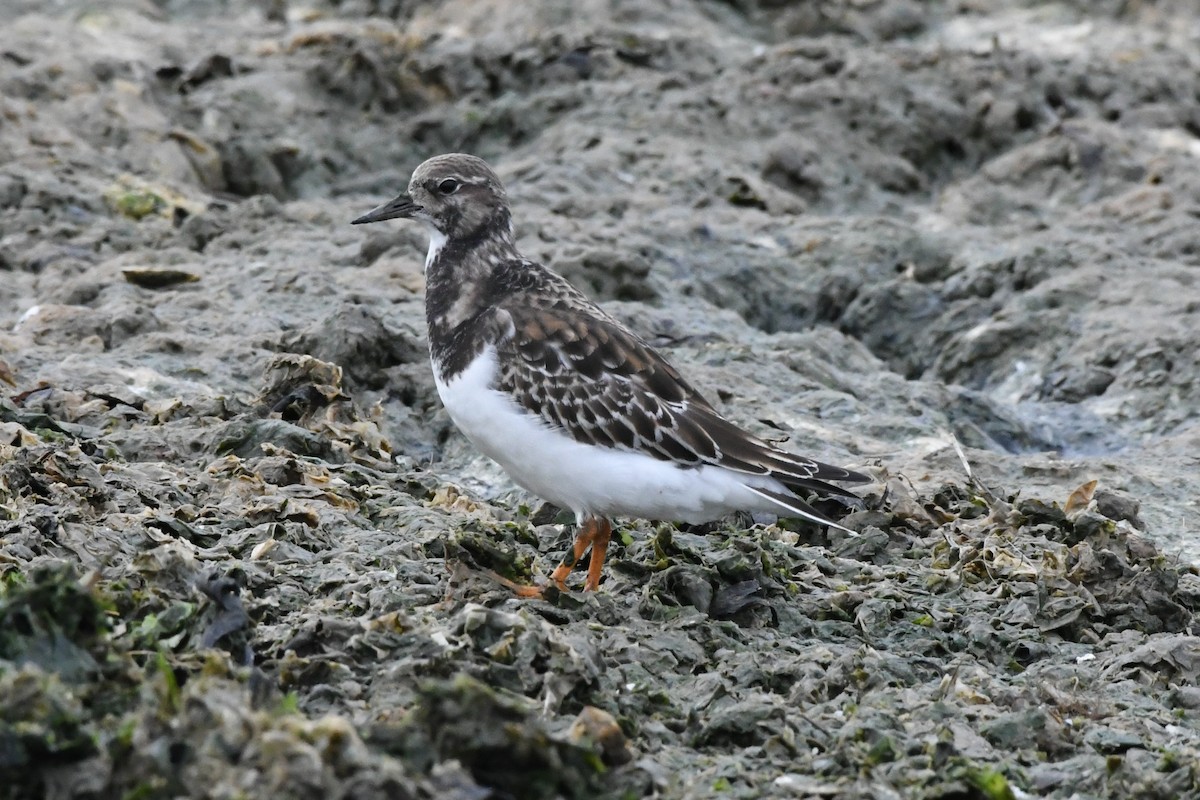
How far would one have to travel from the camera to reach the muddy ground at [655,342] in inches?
172

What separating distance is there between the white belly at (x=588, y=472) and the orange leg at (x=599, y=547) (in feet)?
0.17

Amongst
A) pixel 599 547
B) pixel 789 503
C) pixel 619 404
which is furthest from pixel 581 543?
pixel 789 503

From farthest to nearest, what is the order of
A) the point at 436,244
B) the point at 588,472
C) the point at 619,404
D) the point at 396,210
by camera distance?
1. the point at 396,210
2. the point at 436,244
3. the point at 619,404
4. the point at 588,472

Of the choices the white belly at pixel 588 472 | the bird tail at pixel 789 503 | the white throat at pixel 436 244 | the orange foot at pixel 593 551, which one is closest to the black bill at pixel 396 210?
the white throat at pixel 436 244

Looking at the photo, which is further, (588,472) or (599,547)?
(599,547)

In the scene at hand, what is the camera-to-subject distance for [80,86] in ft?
36.9

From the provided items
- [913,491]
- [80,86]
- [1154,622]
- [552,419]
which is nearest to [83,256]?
[80,86]

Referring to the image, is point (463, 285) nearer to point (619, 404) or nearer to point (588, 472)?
point (619, 404)

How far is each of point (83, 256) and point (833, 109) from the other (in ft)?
18.1

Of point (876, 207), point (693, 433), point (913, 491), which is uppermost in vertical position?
point (693, 433)

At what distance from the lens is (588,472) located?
5719mm

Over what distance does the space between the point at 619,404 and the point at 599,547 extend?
52 cm

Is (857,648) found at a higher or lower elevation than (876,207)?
higher

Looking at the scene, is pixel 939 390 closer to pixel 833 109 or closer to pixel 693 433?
pixel 693 433
